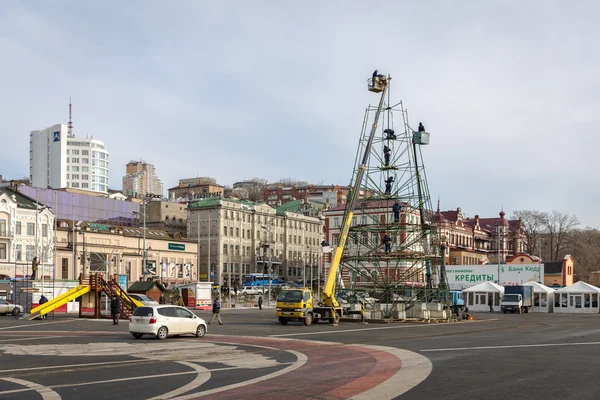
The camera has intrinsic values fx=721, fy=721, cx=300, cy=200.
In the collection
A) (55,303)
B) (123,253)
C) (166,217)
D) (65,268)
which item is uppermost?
(166,217)

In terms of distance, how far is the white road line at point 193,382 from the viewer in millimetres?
14758

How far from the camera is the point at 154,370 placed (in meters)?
19.0

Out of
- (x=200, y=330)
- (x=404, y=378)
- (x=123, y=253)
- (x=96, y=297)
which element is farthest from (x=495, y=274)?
(x=404, y=378)

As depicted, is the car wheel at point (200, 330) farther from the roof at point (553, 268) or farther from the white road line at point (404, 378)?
the roof at point (553, 268)

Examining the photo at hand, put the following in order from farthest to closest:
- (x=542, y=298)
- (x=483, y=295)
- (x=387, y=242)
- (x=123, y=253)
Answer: (x=123, y=253)
(x=483, y=295)
(x=542, y=298)
(x=387, y=242)

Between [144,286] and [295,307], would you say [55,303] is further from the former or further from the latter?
[295,307]

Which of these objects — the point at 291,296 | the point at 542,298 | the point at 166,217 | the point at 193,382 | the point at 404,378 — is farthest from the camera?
the point at 166,217

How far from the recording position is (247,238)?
13062 centimetres

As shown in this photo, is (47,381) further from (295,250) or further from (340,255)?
(295,250)

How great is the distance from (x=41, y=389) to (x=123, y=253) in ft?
274

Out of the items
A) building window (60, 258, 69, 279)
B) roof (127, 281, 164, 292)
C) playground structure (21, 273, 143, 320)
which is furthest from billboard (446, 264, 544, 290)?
playground structure (21, 273, 143, 320)

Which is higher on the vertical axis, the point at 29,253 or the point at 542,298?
the point at 29,253

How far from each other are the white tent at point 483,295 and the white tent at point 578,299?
6.27 meters

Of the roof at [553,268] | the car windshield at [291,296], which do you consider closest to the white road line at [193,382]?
the car windshield at [291,296]
